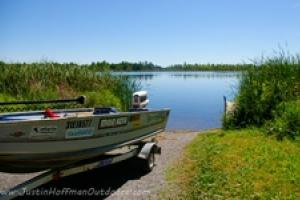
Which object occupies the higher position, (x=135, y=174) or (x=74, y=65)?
(x=74, y=65)

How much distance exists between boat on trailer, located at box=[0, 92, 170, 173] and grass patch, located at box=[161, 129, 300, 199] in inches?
57.4

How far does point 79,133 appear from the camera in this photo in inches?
284

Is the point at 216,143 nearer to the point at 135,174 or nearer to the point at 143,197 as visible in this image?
the point at 135,174

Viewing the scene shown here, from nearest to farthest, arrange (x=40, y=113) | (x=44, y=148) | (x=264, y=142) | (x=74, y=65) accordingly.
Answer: (x=44, y=148), (x=40, y=113), (x=264, y=142), (x=74, y=65)

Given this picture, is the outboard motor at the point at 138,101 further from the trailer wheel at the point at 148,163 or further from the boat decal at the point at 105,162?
the boat decal at the point at 105,162

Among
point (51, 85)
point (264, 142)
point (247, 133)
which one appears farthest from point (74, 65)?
point (264, 142)

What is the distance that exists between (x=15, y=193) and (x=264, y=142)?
706 centimetres

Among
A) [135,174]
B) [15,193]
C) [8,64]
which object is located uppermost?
[8,64]

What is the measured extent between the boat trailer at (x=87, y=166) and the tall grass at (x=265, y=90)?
5.85m

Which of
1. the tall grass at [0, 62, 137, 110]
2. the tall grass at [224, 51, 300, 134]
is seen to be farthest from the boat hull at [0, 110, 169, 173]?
the tall grass at [0, 62, 137, 110]

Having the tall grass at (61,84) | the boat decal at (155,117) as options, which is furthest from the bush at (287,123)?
the tall grass at (61,84)

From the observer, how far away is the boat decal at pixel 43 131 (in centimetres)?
648

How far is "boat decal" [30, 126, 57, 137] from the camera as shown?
6477 millimetres

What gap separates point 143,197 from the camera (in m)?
7.50
